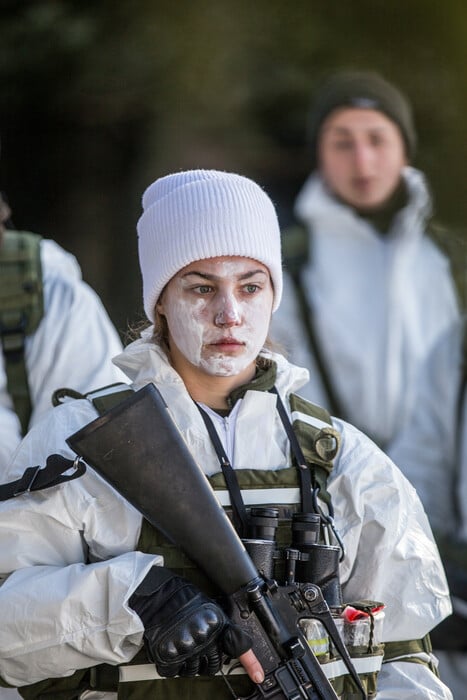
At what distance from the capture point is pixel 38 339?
3.37m

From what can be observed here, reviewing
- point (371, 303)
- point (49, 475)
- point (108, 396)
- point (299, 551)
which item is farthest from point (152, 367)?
point (371, 303)

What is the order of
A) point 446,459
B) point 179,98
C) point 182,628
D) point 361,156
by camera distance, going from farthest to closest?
point 179,98, point 361,156, point 446,459, point 182,628

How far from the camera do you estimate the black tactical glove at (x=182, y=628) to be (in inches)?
81.8

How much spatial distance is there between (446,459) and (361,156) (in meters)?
1.31

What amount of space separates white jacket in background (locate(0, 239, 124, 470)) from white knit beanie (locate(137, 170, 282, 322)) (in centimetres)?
87

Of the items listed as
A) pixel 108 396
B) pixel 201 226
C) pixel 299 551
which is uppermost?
pixel 201 226

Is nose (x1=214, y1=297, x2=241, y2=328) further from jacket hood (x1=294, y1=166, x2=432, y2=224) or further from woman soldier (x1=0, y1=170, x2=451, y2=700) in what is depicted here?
jacket hood (x1=294, y1=166, x2=432, y2=224)

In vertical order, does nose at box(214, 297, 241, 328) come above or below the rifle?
above

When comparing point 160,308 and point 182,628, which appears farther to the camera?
point 160,308

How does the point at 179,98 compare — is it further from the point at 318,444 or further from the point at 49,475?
the point at 49,475

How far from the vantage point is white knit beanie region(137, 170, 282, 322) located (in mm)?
2408

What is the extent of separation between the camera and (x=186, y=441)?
236cm

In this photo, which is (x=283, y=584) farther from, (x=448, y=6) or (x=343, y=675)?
(x=448, y=6)

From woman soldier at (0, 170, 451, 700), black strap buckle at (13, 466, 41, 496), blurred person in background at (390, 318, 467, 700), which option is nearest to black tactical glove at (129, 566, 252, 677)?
woman soldier at (0, 170, 451, 700)
